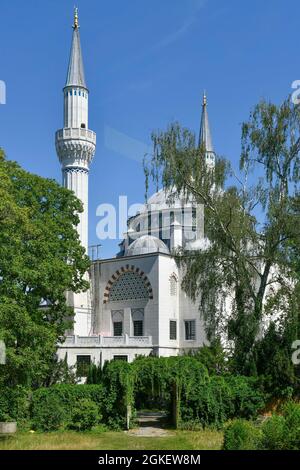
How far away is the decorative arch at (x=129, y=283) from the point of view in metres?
34.6

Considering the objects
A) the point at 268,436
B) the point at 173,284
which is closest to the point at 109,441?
the point at 268,436

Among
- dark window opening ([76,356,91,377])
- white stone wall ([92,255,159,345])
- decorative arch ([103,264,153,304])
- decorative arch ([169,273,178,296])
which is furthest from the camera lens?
decorative arch ([169,273,178,296])

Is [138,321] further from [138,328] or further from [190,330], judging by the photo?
[190,330]

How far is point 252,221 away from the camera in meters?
19.2

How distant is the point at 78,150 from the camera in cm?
3509

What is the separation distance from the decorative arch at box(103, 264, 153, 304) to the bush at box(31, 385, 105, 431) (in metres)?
16.6

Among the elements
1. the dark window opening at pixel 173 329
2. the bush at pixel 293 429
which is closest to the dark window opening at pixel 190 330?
the dark window opening at pixel 173 329

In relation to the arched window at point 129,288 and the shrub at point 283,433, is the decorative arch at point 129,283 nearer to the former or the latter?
the arched window at point 129,288

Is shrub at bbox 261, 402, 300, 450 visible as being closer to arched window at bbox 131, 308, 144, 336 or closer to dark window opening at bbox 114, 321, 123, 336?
arched window at bbox 131, 308, 144, 336

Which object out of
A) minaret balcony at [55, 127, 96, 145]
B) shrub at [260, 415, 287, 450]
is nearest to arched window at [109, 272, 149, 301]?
minaret balcony at [55, 127, 96, 145]

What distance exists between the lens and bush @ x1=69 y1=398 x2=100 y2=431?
16.4 metres
